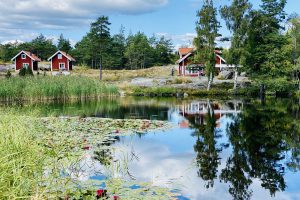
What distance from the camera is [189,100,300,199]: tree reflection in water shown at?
816 cm

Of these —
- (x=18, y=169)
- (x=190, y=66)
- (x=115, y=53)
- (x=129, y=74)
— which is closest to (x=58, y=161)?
(x=18, y=169)

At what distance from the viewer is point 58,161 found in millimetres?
7215

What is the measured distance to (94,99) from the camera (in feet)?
103

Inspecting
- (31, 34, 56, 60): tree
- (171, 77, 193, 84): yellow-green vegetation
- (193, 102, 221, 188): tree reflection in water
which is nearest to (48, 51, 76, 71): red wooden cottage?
(31, 34, 56, 60): tree

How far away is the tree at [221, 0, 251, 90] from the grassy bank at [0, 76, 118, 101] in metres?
15.9

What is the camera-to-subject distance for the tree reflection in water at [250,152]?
8.16 metres

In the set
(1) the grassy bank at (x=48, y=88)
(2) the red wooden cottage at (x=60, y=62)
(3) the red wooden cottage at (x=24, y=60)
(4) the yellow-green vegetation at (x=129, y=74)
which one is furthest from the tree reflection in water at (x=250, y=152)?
(3) the red wooden cottage at (x=24, y=60)

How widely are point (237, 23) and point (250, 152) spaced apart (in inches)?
1266

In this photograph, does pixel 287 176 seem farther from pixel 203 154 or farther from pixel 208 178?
pixel 203 154

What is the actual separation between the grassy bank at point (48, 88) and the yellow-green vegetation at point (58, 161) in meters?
13.0

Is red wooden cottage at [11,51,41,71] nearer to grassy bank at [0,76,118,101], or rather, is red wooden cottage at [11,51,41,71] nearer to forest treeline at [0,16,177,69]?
forest treeline at [0,16,177,69]

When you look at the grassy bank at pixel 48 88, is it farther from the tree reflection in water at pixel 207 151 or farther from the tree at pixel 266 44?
the tree at pixel 266 44

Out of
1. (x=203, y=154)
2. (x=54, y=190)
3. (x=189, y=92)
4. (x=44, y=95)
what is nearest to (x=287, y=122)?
(x=203, y=154)

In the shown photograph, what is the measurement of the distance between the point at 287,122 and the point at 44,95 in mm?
17685
